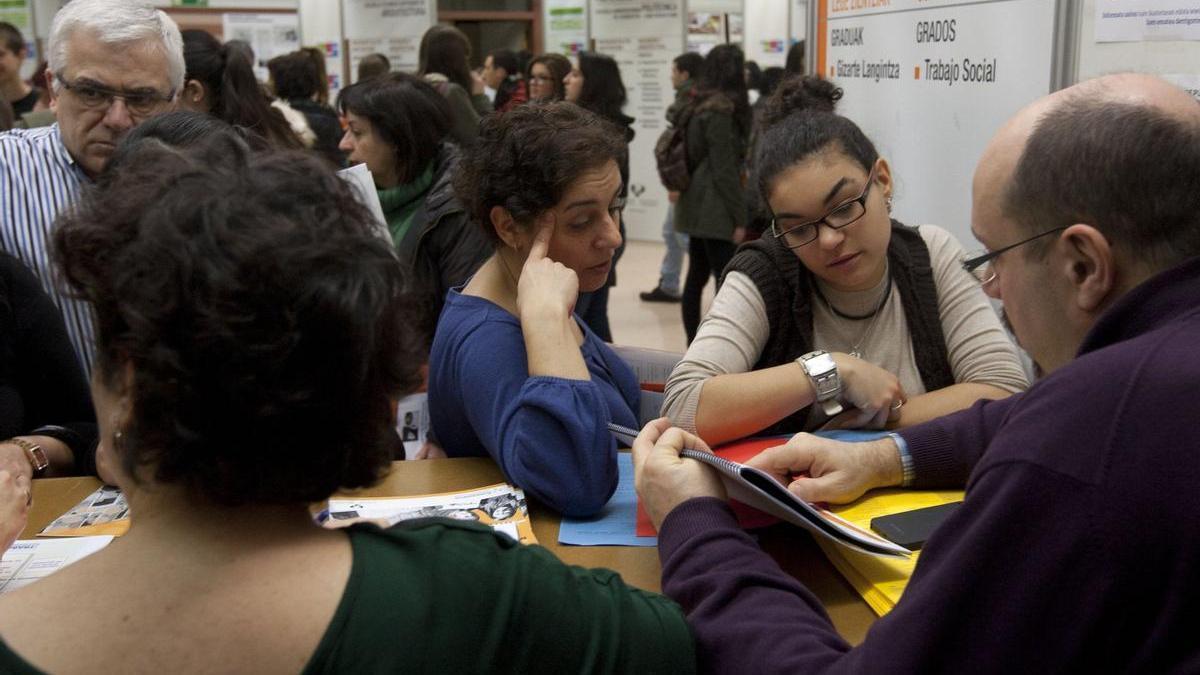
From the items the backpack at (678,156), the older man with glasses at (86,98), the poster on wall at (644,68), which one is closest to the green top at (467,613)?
the older man with glasses at (86,98)

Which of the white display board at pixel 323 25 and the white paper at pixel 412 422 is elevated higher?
the white display board at pixel 323 25

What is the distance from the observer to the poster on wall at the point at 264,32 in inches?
413

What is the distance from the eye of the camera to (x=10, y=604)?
891 millimetres

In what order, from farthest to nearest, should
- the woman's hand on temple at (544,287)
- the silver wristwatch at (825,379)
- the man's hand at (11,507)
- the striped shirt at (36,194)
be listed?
the striped shirt at (36,194) → the silver wristwatch at (825,379) → the woman's hand on temple at (544,287) → the man's hand at (11,507)

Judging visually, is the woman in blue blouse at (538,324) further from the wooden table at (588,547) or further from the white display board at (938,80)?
the white display board at (938,80)

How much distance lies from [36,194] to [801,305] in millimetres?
1754

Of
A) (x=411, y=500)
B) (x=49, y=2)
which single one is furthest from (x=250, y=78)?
(x=49, y=2)

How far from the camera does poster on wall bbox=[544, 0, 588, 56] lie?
33.3 ft

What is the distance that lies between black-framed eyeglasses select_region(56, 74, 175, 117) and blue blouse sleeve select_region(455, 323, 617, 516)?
4.43ft

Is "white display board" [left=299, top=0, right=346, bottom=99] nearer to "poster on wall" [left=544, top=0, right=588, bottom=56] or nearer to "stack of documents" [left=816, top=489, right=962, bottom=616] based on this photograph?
"poster on wall" [left=544, top=0, right=588, bottom=56]

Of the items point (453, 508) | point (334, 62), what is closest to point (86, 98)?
point (453, 508)

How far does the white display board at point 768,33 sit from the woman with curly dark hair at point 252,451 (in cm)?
1095

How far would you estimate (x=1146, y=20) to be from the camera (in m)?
2.28

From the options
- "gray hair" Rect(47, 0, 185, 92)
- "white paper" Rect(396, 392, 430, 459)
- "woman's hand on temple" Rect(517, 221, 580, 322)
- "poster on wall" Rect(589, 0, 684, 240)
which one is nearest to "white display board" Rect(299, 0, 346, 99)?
"poster on wall" Rect(589, 0, 684, 240)
